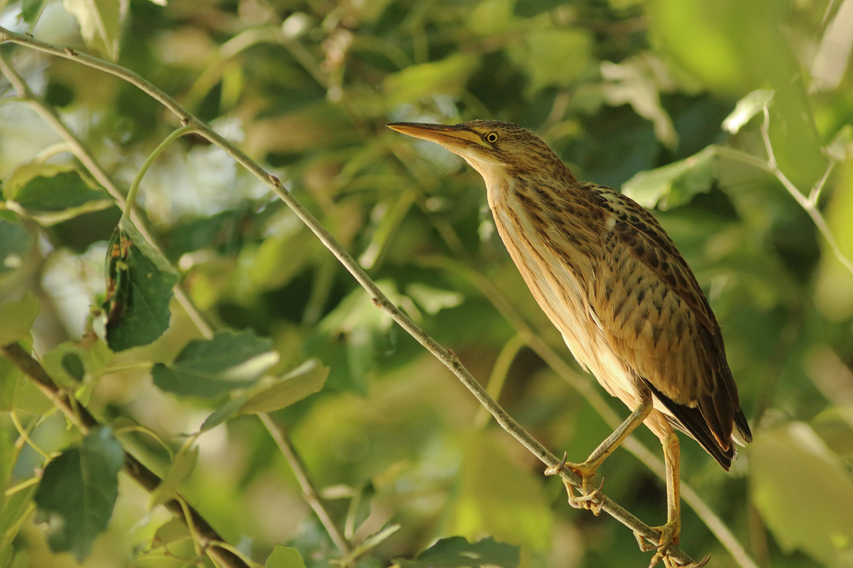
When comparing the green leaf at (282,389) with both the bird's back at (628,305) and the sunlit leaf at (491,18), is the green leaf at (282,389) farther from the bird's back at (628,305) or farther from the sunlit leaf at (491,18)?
the sunlit leaf at (491,18)

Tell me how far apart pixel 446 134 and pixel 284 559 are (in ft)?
2.53

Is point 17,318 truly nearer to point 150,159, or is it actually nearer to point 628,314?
point 150,159

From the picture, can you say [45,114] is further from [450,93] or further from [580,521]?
[580,521]

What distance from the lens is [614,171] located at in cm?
175

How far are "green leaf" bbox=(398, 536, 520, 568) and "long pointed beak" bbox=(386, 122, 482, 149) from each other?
26.1 inches

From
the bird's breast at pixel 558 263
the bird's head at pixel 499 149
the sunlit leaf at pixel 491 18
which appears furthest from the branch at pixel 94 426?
the sunlit leaf at pixel 491 18

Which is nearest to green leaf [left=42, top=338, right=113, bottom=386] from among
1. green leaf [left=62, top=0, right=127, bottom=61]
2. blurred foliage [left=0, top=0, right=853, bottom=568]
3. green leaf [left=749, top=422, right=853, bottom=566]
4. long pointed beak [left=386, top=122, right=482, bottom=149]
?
blurred foliage [left=0, top=0, right=853, bottom=568]

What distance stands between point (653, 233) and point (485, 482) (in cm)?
66

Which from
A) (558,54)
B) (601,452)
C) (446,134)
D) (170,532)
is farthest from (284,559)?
(558,54)

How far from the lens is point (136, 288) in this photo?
0.99 meters

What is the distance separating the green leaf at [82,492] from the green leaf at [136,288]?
5.7 inches

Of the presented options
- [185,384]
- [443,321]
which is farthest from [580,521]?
[185,384]

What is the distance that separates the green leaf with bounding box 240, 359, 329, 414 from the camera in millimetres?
981

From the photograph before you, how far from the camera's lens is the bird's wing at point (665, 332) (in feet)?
3.96
